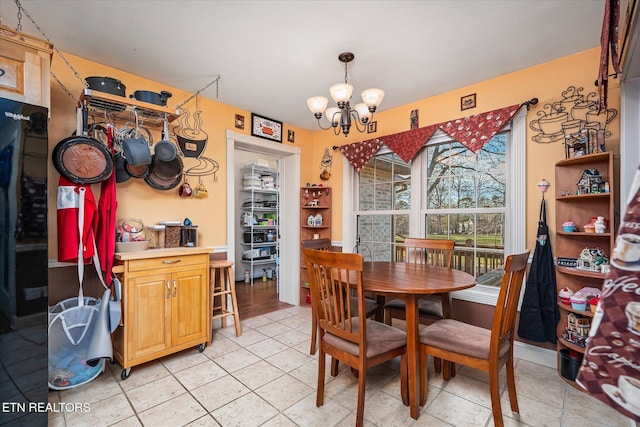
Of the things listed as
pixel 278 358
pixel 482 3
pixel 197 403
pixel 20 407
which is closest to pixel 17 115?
pixel 20 407

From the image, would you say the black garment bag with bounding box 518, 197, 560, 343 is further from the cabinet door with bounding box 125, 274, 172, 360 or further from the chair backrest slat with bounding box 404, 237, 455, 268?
the cabinet door with bounding box 125, 274, 172, 360

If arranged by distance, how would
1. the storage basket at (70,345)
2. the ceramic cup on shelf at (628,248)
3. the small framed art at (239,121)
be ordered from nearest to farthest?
the ceramic cup on shelf at (628,248)
the storage basket at (70,345)
the small framed art at (239,121)

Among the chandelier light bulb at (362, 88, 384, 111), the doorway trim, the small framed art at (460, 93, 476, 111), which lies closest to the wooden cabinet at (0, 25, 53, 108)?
the chandelier light bulb at (362, 88, 384, 111)

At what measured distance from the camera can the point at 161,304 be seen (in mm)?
2314

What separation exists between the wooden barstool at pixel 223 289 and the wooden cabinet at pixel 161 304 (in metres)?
0.22

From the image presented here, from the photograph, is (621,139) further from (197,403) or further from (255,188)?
(255,188)

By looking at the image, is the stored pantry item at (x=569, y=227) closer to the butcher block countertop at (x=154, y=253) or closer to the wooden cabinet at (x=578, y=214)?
the wooden cabinet at (x=578, y=214)

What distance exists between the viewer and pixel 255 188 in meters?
5.18

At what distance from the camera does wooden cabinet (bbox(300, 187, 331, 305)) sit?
3.97m

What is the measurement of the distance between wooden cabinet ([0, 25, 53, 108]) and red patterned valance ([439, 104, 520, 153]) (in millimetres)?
3148

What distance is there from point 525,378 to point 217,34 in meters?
3.43

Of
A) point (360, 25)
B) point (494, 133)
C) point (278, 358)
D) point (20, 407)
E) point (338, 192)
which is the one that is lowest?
point (278, 358)

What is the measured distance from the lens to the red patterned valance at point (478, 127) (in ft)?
8.31

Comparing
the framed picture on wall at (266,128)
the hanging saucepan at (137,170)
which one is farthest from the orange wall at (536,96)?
the hanging saucepan at (137,170)
